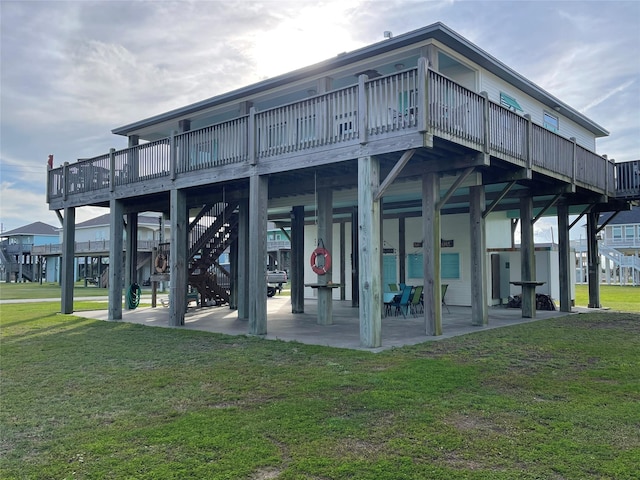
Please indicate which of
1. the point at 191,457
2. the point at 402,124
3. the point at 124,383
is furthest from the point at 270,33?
the point at 191,457

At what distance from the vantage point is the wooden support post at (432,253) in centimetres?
984

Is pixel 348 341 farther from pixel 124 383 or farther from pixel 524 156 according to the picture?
pixel 524 156

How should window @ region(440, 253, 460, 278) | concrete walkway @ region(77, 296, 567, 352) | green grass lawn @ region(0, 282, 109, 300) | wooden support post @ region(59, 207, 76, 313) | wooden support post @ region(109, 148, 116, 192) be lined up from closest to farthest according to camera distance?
concrete walkway @ region(77, 296, 567, 352)
wooden support post @ region(109, 148, 116, 192)
wooden support post @ region(59, 207, 76, 313)
window @ region(440, 253, 460, 278)
green grass lawn @ region(0, 282, 109, 300)

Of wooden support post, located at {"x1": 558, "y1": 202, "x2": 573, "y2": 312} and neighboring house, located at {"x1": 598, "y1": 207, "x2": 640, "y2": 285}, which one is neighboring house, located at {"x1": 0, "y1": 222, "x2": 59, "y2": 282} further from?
neighboring house, located at {"x1": 598, "y1": 207, "x2": 640, "y2": 285}

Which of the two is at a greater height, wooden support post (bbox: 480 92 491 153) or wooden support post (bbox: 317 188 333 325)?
wooden support post (bbox: 480 92 491 153)

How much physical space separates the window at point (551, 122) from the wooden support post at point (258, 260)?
942 cm

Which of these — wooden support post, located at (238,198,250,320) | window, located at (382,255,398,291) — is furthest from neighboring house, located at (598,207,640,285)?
wooden support post, located at (238,198,250,320)

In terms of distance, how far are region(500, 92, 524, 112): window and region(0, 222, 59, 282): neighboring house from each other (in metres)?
55.7

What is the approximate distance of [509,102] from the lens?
42.3 feet

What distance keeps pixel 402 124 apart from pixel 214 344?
4985 millimetres

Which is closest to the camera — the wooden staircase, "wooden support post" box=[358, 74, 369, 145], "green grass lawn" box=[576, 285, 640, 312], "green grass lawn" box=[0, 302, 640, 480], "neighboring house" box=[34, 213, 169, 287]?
"green grass lawn" box=[0, 302, 640, 480]

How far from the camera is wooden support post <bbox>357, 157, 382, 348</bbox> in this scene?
8211 mm

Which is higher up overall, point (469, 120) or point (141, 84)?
point (141, 84)

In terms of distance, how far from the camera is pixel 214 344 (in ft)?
30.1
